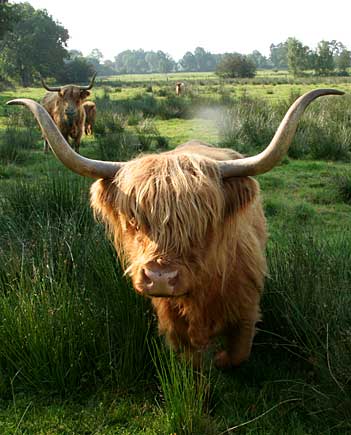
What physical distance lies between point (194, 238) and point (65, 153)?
0.70 m

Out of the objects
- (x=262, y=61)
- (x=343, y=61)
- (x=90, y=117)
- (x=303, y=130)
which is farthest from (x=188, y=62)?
(x=303, y=130)

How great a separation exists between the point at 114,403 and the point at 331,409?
1077mm

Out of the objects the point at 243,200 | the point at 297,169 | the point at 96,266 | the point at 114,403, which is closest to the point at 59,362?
the point at 114,403

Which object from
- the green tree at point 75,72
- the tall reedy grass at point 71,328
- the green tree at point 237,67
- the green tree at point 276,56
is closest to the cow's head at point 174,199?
the tall reedy grass at point 71,328

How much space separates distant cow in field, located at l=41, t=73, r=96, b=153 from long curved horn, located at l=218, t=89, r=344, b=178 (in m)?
8.14

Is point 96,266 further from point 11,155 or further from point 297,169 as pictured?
point 11,155

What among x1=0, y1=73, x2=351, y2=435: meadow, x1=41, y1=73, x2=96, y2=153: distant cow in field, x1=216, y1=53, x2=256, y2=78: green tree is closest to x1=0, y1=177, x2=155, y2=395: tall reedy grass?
x1=0, y1=73, x2=351, y2=435: meadow

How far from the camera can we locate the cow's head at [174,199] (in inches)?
86.4

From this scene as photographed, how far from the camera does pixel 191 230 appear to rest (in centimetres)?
230

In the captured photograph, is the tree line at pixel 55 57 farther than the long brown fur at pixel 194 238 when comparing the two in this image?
Yes

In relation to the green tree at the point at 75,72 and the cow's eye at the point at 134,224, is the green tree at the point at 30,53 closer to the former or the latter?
the green tree at the point at 75,72

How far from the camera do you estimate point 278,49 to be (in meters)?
114

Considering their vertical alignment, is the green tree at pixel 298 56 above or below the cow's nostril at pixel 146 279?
above

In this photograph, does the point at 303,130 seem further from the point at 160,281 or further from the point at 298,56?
the point at 298,56
